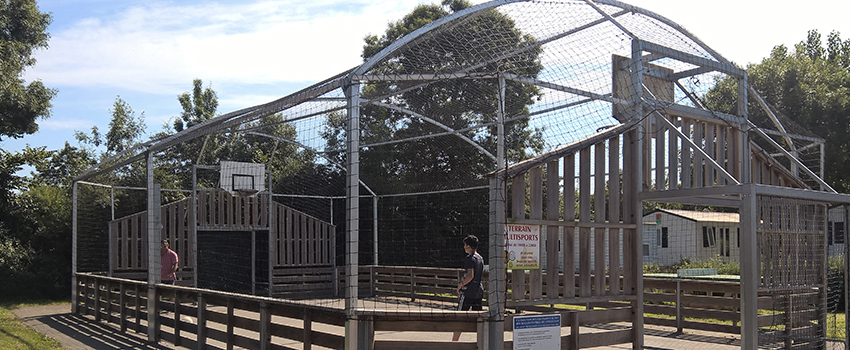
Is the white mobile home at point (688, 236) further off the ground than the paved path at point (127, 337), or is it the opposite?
the white mobile home at point (688, 236)

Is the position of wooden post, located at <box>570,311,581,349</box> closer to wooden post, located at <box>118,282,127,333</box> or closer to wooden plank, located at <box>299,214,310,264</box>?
wooden post, located at <box>118,282,127,333</box>

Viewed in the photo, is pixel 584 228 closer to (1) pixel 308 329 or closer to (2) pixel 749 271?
(2) pixel 749 271

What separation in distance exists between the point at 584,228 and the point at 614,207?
0.58 meters

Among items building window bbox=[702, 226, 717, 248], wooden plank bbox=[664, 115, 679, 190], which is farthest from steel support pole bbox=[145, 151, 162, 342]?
building window bbox=[702, 226, 717, 248]

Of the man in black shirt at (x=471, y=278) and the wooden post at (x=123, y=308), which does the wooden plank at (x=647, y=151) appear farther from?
the wooden post at (x=123, y=308)

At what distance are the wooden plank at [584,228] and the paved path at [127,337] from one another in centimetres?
281

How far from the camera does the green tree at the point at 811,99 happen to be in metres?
24.1

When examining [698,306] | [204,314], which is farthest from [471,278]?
[698,306]

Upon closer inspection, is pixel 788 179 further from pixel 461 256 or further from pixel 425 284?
pixel 461 256

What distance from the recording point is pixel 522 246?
7.68 meters

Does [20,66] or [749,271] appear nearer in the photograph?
[749,271]

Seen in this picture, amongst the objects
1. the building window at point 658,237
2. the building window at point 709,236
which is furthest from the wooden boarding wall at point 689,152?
the building window at point 658,237

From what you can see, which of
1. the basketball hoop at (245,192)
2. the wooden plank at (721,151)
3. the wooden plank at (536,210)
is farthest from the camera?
the basketball hoop at (245,192)

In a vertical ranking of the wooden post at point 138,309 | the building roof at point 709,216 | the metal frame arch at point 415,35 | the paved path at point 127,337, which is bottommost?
the paved path at point 127,337
